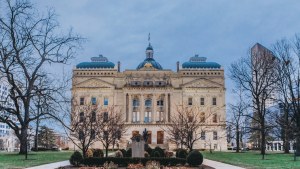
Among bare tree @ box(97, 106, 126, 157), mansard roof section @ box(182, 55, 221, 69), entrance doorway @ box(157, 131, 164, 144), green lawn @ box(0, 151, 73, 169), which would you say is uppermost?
mansard roof section @ box(182, 55, 221, 69)

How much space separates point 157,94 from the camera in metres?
108

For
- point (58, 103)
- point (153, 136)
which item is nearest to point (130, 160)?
point (58, 103)

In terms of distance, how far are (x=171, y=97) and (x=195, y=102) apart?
635 cm

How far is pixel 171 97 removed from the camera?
358 ft

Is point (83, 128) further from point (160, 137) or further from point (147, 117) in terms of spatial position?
point (147, 117)

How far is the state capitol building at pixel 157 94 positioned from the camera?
106 m

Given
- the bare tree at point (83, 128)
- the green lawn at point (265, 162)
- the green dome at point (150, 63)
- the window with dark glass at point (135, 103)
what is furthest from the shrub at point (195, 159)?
the green dome at point (150, 63)

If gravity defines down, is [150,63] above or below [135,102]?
above

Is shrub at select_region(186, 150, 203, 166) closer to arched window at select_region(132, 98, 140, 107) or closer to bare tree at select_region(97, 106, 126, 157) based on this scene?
bare tree at select_region(97, 106, 126, 157)

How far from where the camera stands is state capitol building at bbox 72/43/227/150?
106m

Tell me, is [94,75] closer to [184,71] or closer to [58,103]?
[184,71]

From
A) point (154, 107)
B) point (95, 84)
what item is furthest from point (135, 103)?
point (95, 84)

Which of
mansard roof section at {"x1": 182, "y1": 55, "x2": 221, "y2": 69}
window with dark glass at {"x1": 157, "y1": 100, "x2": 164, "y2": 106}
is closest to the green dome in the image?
mansard roof section at {"x1": 182, "y1": 55, "x2": 221, "y2": 69}

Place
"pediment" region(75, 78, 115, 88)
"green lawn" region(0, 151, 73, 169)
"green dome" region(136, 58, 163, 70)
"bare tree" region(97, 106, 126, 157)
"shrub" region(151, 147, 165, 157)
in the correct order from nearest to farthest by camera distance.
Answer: "green lawn" region(0, 151, 73, 169) → "shrub" region(151, 147, 165, 157) → "bare tree" region(97, 106, 126, 157) → "pediment" region(75, 78, 115, 88) → "green dome" region(136, 58, 163, 70)
